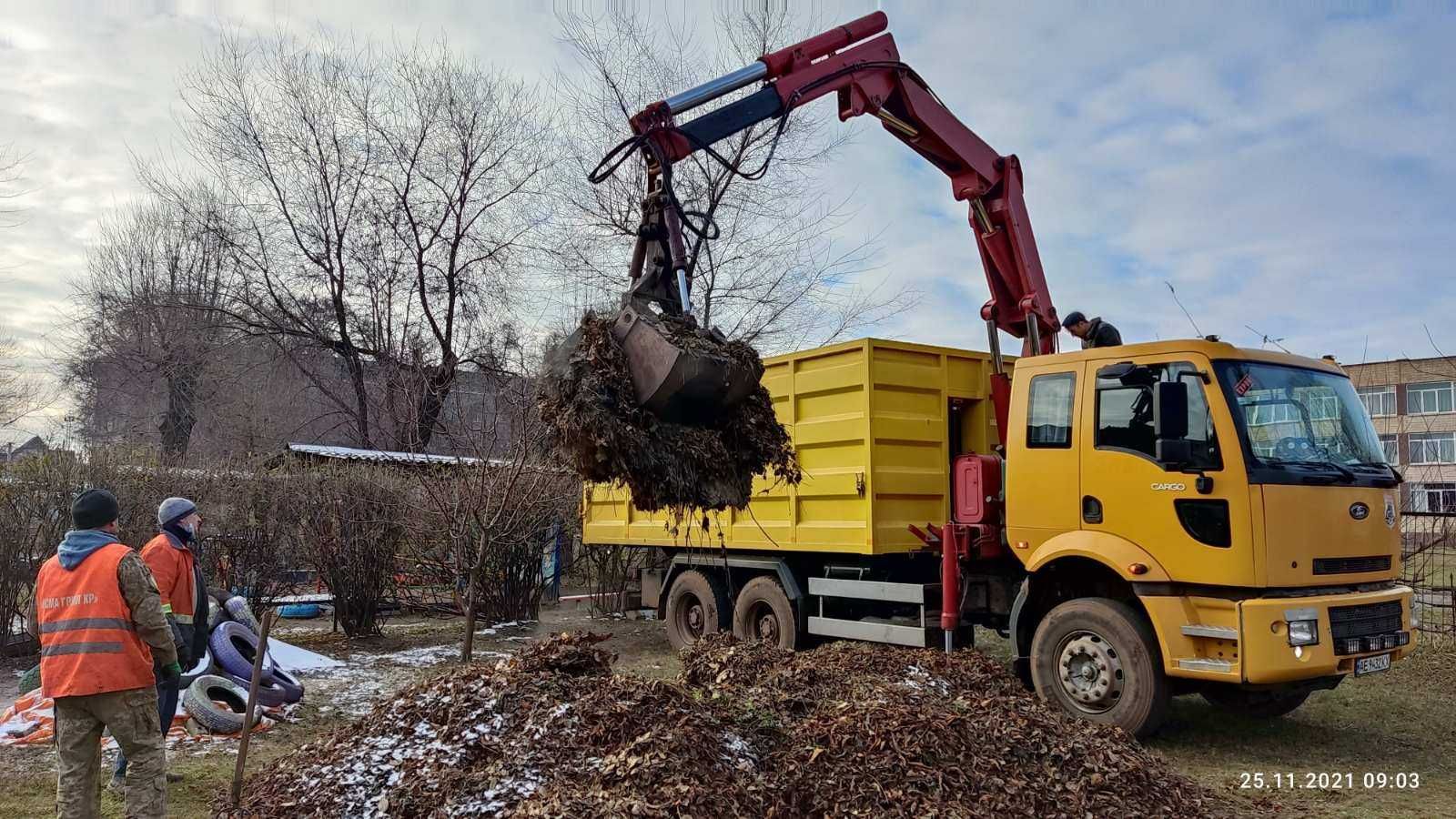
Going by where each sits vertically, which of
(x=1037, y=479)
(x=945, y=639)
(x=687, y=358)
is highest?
(x=687, y=358)

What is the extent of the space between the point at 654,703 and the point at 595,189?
1545 cm

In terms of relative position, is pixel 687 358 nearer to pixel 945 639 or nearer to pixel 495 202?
pixel 945 639

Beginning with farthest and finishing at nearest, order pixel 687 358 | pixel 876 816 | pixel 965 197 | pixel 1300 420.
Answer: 1. pixel 965 197
2. pixel 1300 420
3. pixel 687 358
4. pixel 876 816

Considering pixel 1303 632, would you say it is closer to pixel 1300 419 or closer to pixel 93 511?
pixel 1300 419

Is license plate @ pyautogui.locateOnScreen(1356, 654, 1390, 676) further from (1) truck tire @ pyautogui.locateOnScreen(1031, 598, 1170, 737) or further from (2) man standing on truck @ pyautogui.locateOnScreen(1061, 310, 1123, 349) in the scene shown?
(2) man standing on truck @ pyautogui.locateOnScreen(1061, 310, 1123, 349)

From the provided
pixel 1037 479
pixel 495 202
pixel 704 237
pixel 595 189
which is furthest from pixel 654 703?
pixel 495 202

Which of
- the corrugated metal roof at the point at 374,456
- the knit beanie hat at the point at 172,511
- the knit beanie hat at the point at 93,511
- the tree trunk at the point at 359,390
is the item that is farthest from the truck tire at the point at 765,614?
the tree trunk at the point at 359,390

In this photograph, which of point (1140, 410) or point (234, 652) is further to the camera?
point (234, 652)

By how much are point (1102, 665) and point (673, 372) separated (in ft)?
11.9

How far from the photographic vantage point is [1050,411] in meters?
6.72

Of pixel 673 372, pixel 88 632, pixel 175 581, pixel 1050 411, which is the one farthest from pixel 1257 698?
pixel 175 581

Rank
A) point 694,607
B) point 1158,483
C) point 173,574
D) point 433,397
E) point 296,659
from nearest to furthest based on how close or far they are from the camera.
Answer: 1. point 173,574
2. point 1158,483
3. point 296,659
4. point 694,607
5. point 433,397

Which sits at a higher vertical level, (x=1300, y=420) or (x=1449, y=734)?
(x=1300, y=420)

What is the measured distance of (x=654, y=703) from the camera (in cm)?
478
